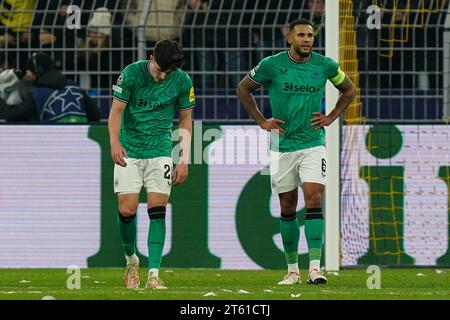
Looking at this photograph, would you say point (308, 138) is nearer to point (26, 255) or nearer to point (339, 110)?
point (339, 110)

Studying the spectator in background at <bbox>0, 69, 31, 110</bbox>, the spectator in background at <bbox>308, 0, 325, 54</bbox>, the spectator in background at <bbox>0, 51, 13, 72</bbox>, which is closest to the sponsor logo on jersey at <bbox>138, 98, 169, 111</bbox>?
the spectator in background at <bbox>308, 0, 325, 54</bbox>

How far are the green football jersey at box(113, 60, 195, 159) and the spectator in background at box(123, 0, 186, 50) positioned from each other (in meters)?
3.44

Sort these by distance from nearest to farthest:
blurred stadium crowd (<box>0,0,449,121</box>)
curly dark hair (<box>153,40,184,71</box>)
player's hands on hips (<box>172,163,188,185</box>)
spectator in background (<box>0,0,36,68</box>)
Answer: curly dark hair (<box>153,40,184,71</box>)
player's hands on hips (<box>172,163,188,185</box>)
blurred stadium crowd (<box>0,0,449,121</box>)
spectator in background (<box>0,0,36,68</box>)

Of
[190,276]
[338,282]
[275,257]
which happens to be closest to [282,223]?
[338,282]

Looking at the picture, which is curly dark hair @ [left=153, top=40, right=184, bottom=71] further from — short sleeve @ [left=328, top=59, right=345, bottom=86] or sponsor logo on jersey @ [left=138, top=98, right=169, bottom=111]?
short sleeve @ [left=328, top=59, right=345, bottom=86]

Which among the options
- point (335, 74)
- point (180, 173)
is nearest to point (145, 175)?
point (180, 173)

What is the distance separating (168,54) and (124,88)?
1.88 feet

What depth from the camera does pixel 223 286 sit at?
1201 cm

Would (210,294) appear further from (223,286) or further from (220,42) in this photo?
(220,42)

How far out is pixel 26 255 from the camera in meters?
Result: 14.9

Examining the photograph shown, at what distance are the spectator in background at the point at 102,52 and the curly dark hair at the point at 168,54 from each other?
4.13 m

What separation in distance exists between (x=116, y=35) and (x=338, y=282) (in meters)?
4.14

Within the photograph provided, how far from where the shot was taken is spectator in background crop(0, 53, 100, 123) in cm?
1508
